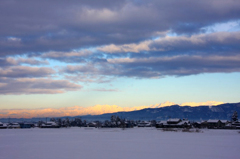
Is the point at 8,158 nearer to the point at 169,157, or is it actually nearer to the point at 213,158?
the point at 169,157

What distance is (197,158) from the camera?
29.1 meters

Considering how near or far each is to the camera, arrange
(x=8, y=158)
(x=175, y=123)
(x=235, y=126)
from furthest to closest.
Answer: (x=175, y=123) → (x=235, y=126) → (x=8, y=158)

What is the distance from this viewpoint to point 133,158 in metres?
29.2

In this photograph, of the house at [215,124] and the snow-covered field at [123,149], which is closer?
the snow-covered field at [123,149]

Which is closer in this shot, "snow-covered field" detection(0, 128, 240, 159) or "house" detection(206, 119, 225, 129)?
"snow-covered field" detection(0, 128, 240, 159)

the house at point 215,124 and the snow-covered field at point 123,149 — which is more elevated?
the snow-covered field at point 123,149

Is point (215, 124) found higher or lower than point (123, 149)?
lower

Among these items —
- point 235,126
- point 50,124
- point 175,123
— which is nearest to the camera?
point 235,126

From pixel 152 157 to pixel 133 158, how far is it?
212 cm

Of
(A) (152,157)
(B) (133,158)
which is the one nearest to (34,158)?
(B) (133,158)

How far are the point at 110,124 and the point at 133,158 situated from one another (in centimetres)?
16247

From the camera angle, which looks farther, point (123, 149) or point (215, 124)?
point (215, 124)

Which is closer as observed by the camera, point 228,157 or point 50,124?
point 228,157

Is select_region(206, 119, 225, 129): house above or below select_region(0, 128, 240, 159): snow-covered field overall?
below
